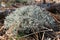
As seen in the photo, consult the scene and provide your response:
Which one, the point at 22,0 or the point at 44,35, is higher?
the point at 44,35

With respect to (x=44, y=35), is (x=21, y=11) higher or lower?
higher

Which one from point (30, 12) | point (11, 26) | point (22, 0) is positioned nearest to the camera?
point (11, 26)

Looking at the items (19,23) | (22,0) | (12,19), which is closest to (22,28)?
(19,23)

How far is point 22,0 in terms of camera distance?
7.15 metres

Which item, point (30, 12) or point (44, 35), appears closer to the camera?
point (44, 35)

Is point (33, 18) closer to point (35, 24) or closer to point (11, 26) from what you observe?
point (35, 24)

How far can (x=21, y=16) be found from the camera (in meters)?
2.46

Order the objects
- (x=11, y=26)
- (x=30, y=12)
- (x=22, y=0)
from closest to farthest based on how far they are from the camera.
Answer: (x=11, y=26) < (x=30, y=12) < (x=22, y=0)

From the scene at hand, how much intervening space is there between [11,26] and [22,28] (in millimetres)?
113

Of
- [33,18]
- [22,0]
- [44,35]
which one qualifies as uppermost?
[33,18]

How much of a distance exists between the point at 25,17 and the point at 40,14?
0.19 meters

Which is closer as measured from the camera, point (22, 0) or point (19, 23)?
point (19, 23)

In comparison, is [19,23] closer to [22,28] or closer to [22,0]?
[22,28]

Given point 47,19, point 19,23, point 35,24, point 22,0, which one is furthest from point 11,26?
point 22,0
